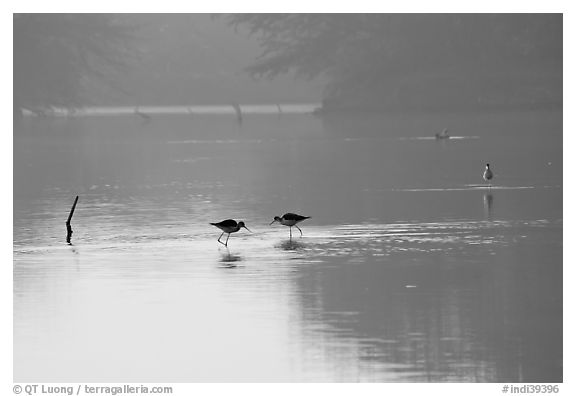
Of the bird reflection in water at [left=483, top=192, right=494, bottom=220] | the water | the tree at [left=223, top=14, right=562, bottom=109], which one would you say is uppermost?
the tree at [left=223, top=14, right=562, bottom=109]

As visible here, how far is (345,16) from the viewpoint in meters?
87.9

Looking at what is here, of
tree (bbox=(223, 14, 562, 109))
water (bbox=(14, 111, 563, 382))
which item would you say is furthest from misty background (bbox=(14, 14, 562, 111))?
water (bbox=(14, 111, 563, 382))

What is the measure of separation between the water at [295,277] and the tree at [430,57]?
45996mm

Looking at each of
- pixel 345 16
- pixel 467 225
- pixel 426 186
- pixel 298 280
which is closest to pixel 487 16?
pixel 345 16

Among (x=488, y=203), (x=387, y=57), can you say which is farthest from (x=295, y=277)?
(x=387, y=57)

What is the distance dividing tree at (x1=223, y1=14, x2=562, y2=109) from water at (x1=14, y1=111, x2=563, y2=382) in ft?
151

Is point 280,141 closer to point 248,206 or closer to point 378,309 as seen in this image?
point 248,206

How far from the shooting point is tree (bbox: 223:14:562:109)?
7906 cm

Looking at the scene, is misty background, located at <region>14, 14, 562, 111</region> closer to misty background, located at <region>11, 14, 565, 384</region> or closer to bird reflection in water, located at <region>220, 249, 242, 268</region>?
misty background, located at <region>11, 14, 565, 384</region>

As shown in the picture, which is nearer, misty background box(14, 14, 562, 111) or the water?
the water

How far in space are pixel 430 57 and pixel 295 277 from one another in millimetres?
68131

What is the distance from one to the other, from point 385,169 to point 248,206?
9.30m

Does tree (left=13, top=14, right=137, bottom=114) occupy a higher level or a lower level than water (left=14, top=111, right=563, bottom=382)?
higher

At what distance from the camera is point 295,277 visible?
15773 millimetres
